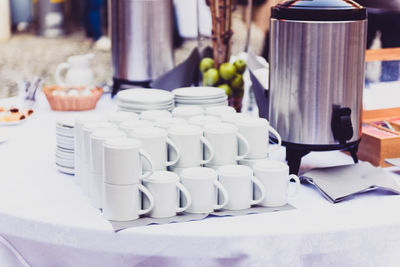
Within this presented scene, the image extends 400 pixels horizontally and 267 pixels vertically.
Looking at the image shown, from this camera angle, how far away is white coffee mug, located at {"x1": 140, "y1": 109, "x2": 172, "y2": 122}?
1197 millimetres

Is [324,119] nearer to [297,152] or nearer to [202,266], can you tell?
[297,152]

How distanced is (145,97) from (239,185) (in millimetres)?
376

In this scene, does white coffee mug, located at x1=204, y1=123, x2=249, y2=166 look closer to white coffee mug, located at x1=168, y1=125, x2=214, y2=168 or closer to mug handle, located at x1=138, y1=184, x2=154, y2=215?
white coffee mug, located at x1=168, y1=125, x2=214, y2=168

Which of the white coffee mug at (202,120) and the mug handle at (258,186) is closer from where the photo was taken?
the mug handle at (258,186)

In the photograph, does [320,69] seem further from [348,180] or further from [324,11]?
[348,180]

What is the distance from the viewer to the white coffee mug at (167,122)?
113 cm

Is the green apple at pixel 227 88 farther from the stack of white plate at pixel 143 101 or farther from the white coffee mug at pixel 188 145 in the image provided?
the white coffee mug at pixel 188 145

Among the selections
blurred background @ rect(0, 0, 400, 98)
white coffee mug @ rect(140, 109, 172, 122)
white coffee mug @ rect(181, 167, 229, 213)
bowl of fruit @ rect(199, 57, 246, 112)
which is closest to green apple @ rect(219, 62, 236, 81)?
bowl of fruit @ rect(199, 57, 246, 112)

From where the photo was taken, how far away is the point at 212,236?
944 millimetres

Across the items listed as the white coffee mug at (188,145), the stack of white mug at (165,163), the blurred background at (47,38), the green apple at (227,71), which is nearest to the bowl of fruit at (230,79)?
the green apple at (227,71)

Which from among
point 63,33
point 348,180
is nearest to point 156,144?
point 348,180

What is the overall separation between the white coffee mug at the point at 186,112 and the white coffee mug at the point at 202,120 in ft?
0.15

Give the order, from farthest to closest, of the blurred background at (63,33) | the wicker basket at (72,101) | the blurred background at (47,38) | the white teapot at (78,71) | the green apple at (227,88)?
the blurred background at (47,38) → the blurred background at (63,33) → the white teapot at (78,71) → the wicker basket at (72,101) → the green apple at (227,88)

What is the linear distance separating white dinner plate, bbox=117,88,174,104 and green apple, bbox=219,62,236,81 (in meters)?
0.31
